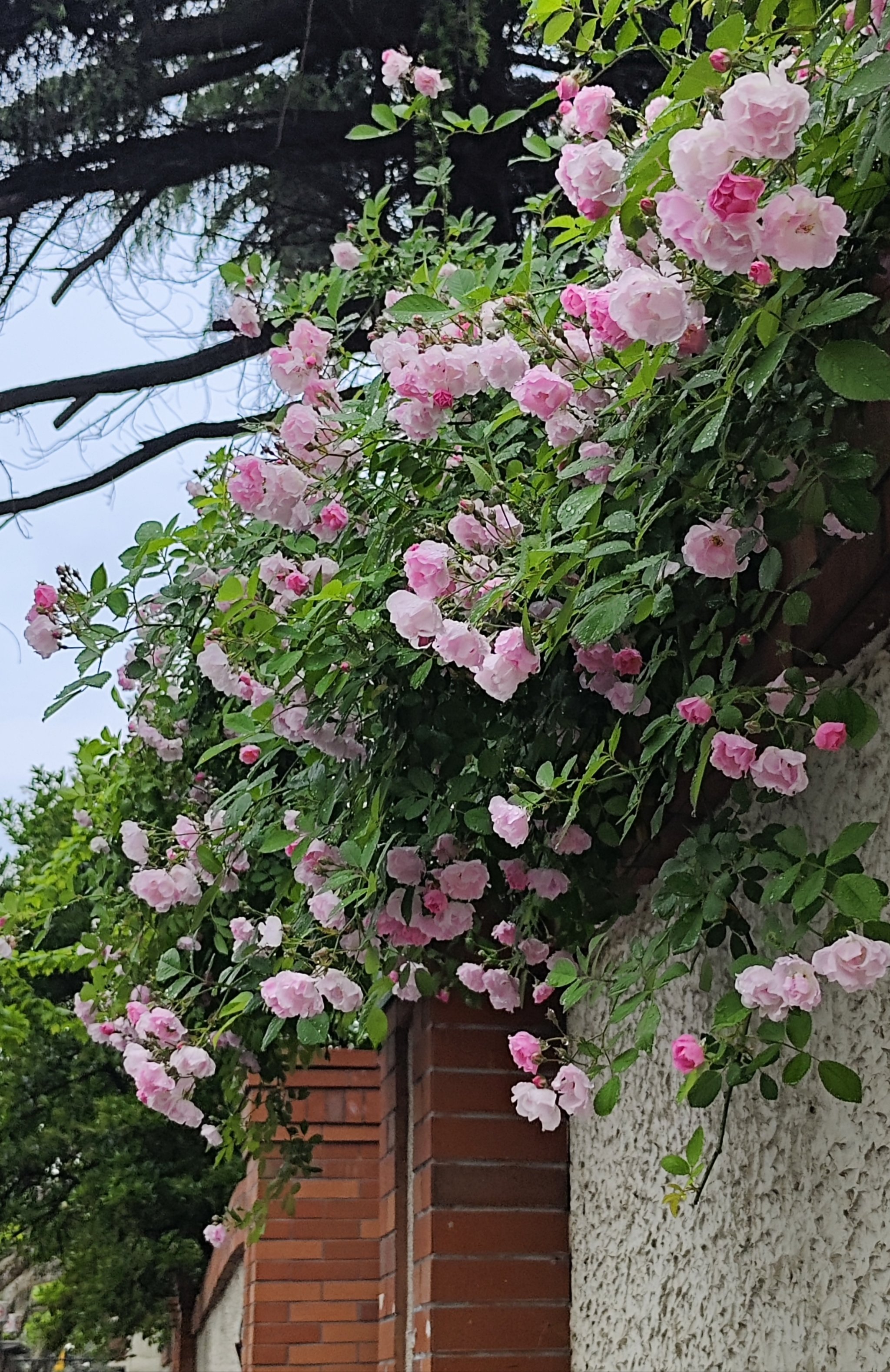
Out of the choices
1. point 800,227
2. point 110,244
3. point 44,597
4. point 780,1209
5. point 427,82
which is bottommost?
point 780,1209

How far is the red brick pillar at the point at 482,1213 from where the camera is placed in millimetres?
2041

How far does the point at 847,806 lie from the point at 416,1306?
133 centimetres

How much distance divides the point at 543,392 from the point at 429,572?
0.20 meters

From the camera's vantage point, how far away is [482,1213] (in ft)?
6.88

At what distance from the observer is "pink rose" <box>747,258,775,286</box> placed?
972mm

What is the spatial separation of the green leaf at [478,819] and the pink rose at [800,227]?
81cm

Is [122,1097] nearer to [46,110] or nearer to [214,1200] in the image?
[214,1200]

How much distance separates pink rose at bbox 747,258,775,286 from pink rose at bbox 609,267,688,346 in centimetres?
7

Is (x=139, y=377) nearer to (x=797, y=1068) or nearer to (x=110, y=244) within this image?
(x=110, y=244)

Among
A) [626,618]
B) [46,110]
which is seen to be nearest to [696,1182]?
[626,618]

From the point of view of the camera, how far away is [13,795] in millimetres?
11773

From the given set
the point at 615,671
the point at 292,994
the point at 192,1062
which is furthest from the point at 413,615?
the point at 192,1062

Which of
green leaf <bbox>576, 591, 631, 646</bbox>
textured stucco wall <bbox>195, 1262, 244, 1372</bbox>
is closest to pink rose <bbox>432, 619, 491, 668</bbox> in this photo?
green leaf <bbox>576, 591, 631, 646</bbox>

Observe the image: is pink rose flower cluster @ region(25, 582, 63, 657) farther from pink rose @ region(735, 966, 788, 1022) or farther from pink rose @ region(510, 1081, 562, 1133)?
pink rose @ region(735, 966, 788, 1022)
